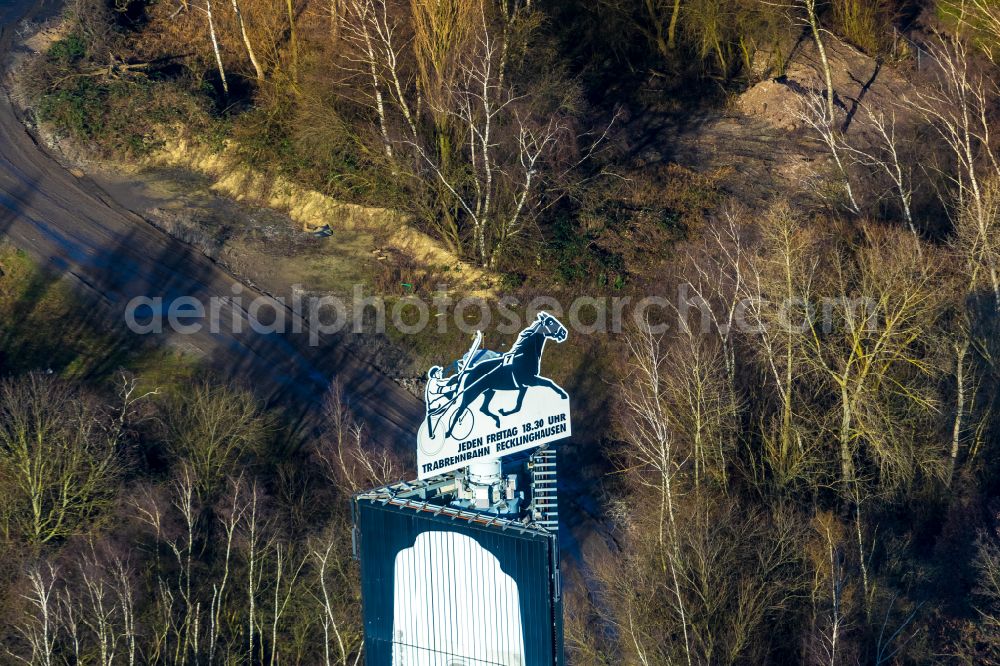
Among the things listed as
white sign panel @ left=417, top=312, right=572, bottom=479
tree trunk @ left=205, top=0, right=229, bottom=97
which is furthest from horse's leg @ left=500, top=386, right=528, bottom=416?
tree trunk @ left=205, top=0, right=229, bottom=97

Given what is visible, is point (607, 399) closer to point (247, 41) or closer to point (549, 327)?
point (549, 327)

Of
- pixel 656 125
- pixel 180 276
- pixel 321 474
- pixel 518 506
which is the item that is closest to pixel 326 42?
pixel 180 276

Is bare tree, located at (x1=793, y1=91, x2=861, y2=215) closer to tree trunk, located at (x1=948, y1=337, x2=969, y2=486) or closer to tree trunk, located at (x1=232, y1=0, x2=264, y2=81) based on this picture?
tree trunk, located at (x1=948, y1=337, x2=969, y2=486)

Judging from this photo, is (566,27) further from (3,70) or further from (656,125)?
(3,70)

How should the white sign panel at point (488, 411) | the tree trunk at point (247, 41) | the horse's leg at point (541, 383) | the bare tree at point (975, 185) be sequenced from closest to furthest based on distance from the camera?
1. the white sign panel at point (488, 411)
2. the horse's leg at point (541, 383)
3. the bare tree at point (975, 185)
4. the tree trunk at point (247, 41)

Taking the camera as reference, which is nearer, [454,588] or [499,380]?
[499,380]

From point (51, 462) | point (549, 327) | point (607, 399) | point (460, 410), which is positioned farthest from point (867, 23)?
point (460, 410)

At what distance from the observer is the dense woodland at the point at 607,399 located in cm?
4278

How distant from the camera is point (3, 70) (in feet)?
233

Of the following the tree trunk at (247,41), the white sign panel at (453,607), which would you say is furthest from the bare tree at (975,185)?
the tree trunk at (247,41)

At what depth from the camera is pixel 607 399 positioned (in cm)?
5494

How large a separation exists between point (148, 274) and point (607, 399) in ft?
70.6

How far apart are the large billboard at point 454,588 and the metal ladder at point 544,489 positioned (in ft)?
3.30

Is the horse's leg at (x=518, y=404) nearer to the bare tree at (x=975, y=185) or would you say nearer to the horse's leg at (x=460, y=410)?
the horse's leg at (x=460, y=410)
